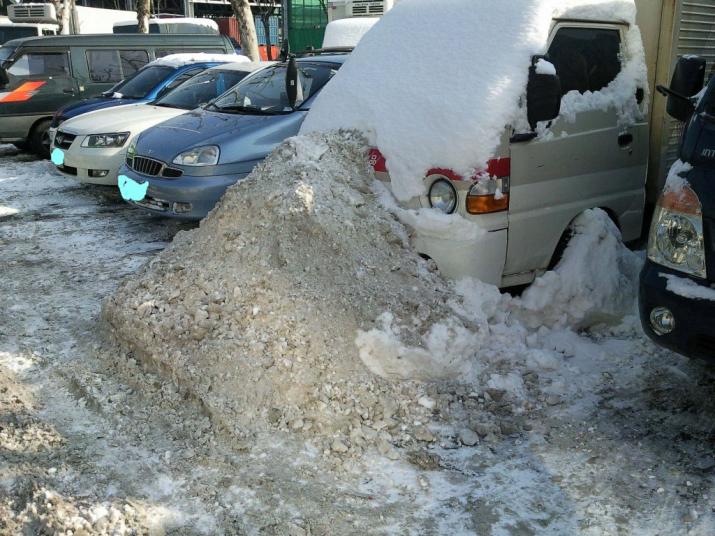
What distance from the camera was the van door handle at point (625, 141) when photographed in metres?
4.89

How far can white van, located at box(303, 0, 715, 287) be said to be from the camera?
13.7 feet

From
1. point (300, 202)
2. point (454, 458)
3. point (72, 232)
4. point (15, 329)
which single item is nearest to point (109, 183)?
point (72, 232)

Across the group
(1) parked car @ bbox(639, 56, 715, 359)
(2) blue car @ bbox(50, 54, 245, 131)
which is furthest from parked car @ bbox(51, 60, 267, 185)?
(1) parked car @ bbox(639, 56, 715, 359)

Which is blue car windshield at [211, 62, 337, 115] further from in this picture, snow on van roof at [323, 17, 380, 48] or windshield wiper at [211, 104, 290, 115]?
snow on van roof at [323, 17, 380, 48]

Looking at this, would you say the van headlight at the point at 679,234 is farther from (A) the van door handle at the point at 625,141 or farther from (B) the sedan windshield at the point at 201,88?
(B) the sedan windshield at the point at 201,88

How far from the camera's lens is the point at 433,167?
4.22m

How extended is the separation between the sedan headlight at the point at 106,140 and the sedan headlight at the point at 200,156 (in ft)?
7.81

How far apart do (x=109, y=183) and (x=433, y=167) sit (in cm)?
559

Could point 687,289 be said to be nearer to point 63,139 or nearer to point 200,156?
point 200,156

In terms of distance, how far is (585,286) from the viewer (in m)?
4.52

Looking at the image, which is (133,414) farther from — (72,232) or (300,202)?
(72,232)

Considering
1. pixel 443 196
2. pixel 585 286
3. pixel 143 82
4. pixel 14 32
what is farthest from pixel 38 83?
pixel 14 32

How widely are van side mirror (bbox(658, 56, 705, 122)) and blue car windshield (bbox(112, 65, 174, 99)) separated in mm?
7997

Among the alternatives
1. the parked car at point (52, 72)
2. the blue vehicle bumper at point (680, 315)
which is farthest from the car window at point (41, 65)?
→ the blue vehicle bumper at point (680, 315)
